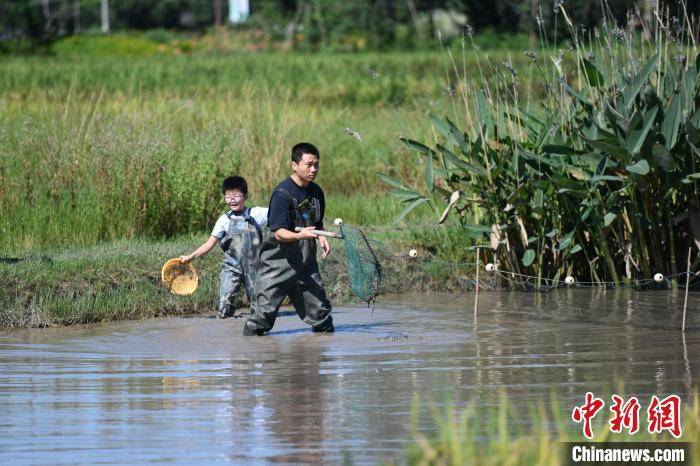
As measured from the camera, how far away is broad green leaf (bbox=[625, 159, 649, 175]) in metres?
9.99

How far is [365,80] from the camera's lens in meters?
26.6

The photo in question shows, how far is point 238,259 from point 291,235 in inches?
62.1

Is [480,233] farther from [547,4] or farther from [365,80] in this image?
[547,4]

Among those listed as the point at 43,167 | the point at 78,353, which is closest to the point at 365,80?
the point at 43,167

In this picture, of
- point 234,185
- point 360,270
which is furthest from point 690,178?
point 234,185

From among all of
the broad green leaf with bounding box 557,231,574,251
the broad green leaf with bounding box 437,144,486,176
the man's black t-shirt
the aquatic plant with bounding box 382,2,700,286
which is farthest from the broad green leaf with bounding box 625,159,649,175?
the man's black t-shirt

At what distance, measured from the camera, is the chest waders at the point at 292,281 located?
8.97m

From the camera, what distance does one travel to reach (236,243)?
33.3ft

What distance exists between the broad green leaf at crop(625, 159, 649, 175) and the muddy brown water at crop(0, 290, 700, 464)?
112cm

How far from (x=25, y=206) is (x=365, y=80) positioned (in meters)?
14.7

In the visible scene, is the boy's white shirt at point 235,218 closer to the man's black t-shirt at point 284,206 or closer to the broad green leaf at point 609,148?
the man's black t-shirt at point 284,206

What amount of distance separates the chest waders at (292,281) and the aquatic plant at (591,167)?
205 centimetres

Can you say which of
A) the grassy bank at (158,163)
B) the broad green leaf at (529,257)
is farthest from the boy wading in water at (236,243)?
the broad green leaf at (529,257)

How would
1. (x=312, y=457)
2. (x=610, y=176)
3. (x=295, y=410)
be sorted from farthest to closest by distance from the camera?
(x=610, y=176), (x=295, y=410), (x=312, y=457)
